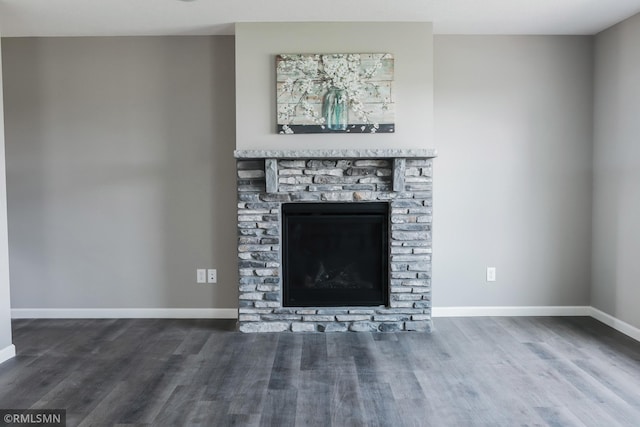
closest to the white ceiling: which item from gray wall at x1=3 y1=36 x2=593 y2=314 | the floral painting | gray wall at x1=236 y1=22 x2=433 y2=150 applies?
gray wall at x1=236 y1=22 x2=433 y2=150

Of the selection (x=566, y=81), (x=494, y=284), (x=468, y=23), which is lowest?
(x=494, y=284)

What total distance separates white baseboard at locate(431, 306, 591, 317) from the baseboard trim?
1753 millimetres

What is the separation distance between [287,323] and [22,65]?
3.01 metres

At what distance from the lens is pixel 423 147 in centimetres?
374

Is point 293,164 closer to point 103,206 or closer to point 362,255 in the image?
point 362,255

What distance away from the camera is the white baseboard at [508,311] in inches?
161

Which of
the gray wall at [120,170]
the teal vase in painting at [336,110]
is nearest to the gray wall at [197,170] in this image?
the gray wall at [120,170]

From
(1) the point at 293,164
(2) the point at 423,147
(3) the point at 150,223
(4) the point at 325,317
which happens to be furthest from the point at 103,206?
(2) the point at 423,147

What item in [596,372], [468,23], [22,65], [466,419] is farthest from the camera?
[22,65]

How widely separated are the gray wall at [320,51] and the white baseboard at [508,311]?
1.47 m

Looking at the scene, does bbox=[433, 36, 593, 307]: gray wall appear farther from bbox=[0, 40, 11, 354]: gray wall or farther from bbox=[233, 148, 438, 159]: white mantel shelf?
bbox=[0, 40, 11, 354]: gray wall

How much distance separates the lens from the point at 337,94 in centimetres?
371

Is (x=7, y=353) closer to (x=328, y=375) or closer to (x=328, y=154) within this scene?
(x=328, y=375)

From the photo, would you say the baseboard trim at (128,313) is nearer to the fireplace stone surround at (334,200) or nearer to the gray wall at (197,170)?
the gray wall at (197,170)
